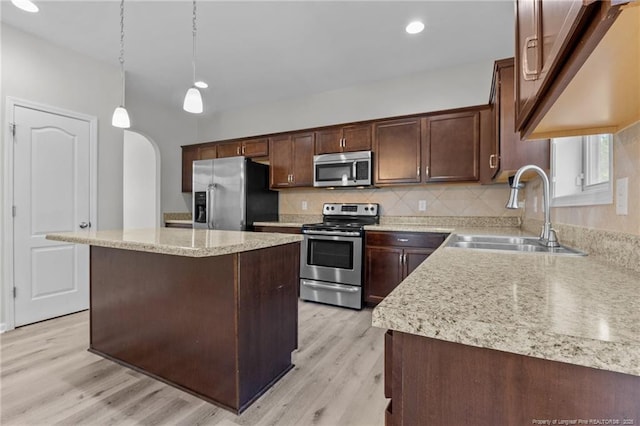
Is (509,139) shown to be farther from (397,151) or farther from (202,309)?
(202,309)

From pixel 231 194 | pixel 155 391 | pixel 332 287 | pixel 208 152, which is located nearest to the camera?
pixel 155 391

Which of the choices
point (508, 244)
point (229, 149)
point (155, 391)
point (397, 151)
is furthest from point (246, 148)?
point (508, 244)

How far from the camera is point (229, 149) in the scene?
14.6ft

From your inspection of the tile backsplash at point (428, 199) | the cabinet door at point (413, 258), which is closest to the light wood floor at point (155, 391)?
the cabinet door at point (413, 258)

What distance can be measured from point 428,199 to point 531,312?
124 inches

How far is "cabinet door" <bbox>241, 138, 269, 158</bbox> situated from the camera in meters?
4.19

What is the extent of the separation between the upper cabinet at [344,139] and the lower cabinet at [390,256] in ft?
3.58

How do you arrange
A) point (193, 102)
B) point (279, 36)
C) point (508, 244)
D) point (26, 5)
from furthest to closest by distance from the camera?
1. point (279, 36)
2. point (26, 5)
3. point (193, 102)
4. point (508, 244)

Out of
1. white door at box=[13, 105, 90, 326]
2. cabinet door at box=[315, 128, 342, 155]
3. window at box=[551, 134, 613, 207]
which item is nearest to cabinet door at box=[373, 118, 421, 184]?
cabinet door at box=[315, 128, 342, 155]

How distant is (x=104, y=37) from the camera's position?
2828mm

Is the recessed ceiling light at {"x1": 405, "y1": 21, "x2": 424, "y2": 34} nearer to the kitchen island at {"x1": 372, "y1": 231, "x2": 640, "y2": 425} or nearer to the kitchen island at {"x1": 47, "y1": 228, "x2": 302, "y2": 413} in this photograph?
the kitchen island at {"x1": 47, "y1": 228, "x2": 302, "y2": 413}

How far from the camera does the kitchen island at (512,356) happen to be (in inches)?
17.0

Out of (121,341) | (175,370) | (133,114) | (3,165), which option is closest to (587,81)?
(175,370)

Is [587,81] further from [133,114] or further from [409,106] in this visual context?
[133,114]
